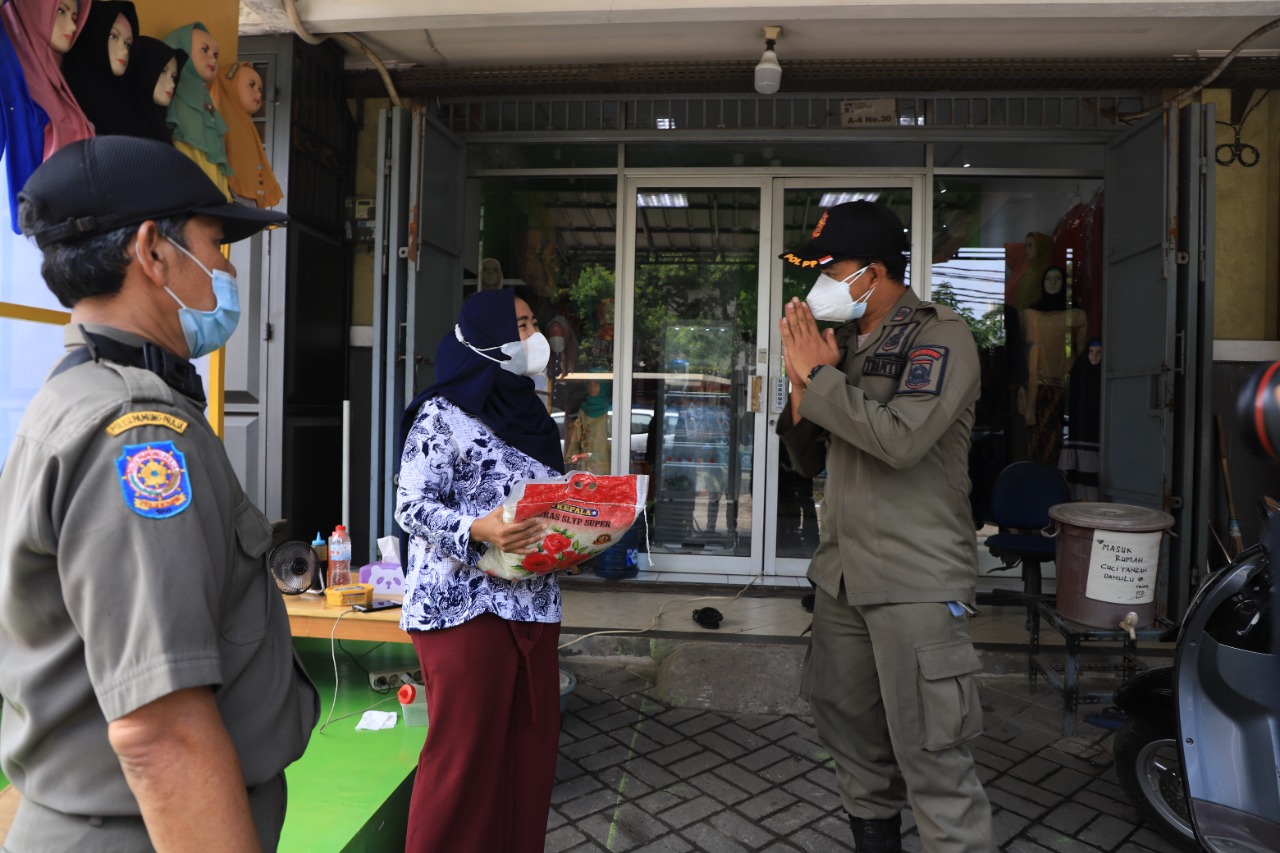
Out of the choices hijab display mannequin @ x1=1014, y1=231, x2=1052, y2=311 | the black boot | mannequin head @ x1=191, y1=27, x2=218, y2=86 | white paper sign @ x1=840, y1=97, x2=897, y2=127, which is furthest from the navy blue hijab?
hijab display mannequin @ x1=1014, y1=231, x2=1052, y2=311

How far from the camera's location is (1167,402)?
445 centimetres

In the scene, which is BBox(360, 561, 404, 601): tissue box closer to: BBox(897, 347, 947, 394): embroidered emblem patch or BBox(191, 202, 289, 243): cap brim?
BBox(897, 347, 947, 394): embroidered emblem patch

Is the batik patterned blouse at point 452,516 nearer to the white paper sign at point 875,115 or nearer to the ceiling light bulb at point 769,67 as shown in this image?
the ceiling light bulb at point 769,67

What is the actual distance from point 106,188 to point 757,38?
4426mm

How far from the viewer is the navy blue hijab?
2223 millimetres

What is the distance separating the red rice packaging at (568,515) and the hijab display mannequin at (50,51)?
178 cm

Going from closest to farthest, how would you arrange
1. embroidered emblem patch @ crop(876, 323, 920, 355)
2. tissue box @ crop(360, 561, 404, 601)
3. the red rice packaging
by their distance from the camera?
the red rice packaging
embroidered emblem patch @ crop(876, 323, 920, 355)
tissue box @ crop(360, 561, 404, 601)

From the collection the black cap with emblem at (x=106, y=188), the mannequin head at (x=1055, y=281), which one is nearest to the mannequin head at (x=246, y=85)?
the black cap with emblem at (x=106, y=188)

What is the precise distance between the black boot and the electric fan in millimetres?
2560

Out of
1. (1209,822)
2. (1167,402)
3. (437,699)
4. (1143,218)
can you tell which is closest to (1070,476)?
(1167,402)

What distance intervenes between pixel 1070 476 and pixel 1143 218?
2.00 meters

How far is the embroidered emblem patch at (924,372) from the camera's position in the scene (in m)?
2.18

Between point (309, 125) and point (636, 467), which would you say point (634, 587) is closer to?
point (636, 467)

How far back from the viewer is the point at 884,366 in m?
2.35
